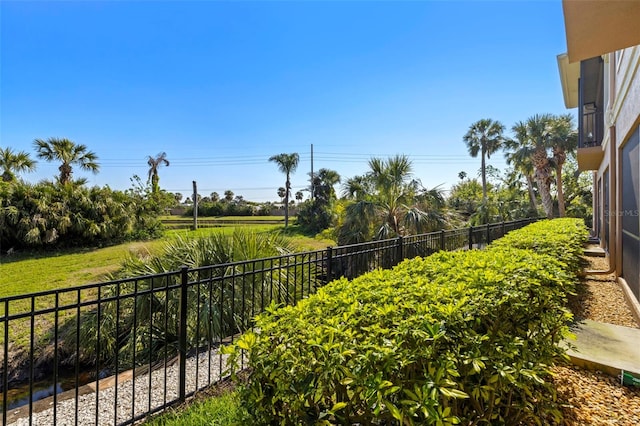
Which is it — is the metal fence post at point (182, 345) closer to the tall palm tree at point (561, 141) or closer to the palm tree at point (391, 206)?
the palm tree at point (391, 206)

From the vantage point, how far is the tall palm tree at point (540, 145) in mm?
20500

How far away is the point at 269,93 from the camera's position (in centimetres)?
1549

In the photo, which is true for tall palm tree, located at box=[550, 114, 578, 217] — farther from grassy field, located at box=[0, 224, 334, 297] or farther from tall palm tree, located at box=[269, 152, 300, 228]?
tall palm tree, located at box=[269, 152, 300, 228]

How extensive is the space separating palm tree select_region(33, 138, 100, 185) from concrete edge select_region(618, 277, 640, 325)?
75.2 feet

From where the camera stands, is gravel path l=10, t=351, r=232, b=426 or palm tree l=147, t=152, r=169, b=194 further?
palm tree l=147, t=152, r=169, b=194

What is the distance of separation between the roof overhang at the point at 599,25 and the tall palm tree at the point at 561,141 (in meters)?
20.9

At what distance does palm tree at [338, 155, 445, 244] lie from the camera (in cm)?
869

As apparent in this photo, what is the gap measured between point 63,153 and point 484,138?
32.5 metres

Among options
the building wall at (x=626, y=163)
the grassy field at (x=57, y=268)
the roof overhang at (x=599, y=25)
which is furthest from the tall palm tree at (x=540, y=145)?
the roof overhang at (x=599, y=25)

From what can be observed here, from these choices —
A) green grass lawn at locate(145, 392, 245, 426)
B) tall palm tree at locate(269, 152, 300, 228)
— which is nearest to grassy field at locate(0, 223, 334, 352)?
green grass lawn at locate(145, 392, 245, 426)

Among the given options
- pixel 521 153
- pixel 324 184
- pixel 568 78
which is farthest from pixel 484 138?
pixel 568 78

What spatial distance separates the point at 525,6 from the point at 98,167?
2191cm

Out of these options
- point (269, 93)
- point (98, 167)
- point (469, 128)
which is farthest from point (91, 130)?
point (469, 128)

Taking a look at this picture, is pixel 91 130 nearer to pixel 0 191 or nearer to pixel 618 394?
pixel 0 191
